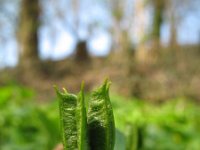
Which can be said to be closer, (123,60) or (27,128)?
(27,128)

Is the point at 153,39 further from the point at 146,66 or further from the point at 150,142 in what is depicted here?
the point at 150,142


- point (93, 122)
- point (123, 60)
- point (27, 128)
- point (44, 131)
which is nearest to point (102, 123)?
point (93, 122)

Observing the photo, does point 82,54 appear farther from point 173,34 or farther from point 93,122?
point 93,122

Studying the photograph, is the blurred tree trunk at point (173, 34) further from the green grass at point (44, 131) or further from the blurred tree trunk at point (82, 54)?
the green grass at point (44, 131)

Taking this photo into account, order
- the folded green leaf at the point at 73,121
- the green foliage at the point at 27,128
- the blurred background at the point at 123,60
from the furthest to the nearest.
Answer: the blurred background at the point at 123,60 → the green foliage at the point at 27,128 → the folded green leaf at the point at 73,121

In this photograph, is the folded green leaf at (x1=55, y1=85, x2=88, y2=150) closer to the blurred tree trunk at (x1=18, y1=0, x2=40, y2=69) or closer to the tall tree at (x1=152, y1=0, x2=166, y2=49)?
the tall tree at (x1=152, y1=0, x2=166, y2=49)

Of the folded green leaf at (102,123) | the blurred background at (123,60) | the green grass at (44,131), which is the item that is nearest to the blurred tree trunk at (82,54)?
the blurred background at (123,60)

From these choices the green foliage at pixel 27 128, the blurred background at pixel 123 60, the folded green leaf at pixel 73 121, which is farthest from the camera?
the blurred background at pixel 123 60

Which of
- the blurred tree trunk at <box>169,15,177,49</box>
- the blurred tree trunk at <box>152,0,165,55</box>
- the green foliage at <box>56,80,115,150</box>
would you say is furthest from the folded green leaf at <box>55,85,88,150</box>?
the blurred tree trunk at <box>169,15,177,49</box>
